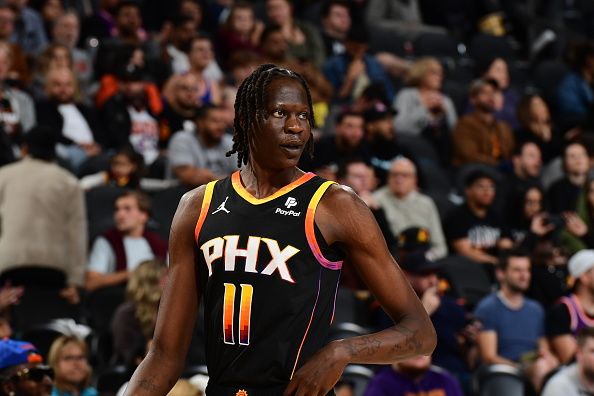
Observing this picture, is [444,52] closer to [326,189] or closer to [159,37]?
[159,37]

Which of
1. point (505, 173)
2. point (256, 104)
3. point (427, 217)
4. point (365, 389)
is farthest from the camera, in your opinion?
point (505, 173)

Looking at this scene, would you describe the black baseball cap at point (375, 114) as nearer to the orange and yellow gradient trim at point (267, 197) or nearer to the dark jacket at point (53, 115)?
the dark jacket at point (53, 115)

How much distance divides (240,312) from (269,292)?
0.09m

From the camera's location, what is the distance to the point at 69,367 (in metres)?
7.08

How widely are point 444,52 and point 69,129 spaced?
17.8 feet

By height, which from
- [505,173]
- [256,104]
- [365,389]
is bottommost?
[365,389]

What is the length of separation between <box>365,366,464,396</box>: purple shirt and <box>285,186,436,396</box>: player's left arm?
4.14 metres

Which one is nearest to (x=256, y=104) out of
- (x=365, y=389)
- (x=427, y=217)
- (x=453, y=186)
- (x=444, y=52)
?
(x=365, y=389)

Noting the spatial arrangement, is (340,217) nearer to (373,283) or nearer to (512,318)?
(373,283)

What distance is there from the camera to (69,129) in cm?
1071

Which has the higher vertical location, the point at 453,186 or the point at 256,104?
the point at 256,104

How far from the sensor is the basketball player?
3387mm

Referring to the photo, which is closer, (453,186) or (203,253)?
(203,253)

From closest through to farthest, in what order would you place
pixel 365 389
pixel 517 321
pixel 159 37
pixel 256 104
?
pixel 256 104, pixel 365 389, pixel 517 321, pixel 159 37
